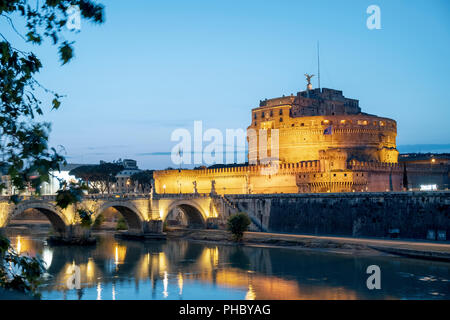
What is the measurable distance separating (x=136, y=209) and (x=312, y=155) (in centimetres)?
2218

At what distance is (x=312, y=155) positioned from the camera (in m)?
56.5

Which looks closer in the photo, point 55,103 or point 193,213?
point 55,103

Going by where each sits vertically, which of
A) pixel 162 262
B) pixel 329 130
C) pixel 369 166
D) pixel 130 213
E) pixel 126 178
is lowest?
pixel 162 262

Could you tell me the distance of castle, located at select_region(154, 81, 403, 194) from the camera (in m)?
48.5

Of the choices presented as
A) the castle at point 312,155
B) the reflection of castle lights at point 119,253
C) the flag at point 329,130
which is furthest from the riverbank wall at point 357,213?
the reflection of castle lights at point 119,253

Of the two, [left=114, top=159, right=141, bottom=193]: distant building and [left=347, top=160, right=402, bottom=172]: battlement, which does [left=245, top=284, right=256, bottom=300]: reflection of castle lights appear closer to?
[left=347, top=160, right=402, bottom=172]: battlement

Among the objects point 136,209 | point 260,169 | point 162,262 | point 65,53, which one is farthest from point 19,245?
point 65,53

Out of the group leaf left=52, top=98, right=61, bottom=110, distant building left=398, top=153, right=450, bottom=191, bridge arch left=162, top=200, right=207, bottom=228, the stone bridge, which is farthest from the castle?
leaf left=52, top=98, right=61, bottom=110

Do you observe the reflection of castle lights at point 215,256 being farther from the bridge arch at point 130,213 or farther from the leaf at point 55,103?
the leaf at point 55,103

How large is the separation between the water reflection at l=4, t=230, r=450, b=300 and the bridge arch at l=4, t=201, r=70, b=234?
198cm

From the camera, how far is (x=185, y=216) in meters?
52.1

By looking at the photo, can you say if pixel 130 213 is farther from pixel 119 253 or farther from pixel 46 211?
pixel 119 253

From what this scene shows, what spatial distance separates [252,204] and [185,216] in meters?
8.49

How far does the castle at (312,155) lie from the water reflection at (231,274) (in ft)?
51.5
